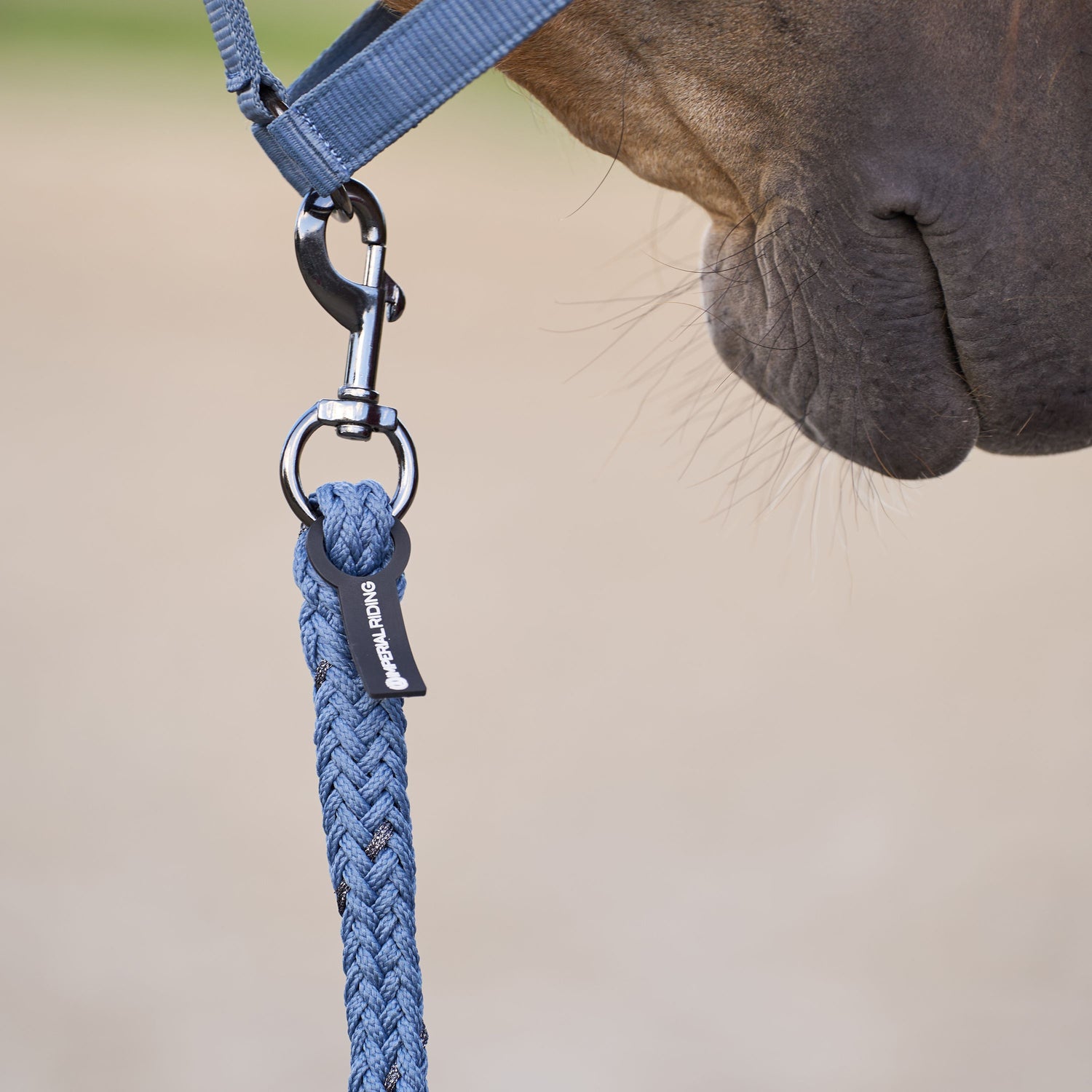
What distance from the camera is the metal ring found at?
647mm

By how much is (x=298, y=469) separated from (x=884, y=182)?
0.42 meters

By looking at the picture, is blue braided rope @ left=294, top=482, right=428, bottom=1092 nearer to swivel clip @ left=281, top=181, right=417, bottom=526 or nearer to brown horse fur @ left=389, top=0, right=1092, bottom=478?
swivel clip @ left=281, top=181, right=417, bottom=526

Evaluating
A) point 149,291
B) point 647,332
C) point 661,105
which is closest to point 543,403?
point 647,332

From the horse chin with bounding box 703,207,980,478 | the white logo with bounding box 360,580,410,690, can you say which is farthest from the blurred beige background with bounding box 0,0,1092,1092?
the white logo with bounding box 360,580,410,690

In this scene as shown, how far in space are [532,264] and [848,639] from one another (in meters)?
2.31

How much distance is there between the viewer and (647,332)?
13.2ft

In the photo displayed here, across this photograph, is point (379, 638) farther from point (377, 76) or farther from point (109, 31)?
point (109, 31)

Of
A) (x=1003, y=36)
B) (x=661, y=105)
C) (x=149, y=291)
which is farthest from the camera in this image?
(x=149, y=291)

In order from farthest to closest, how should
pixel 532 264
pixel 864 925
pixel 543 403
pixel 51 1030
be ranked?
pixel 532 264 < pixel 543 403 < pixel 864 925 < pixel 51 1030

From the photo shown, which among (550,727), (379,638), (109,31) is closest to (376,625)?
(379,638)

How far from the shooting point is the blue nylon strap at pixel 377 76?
0.66 meters

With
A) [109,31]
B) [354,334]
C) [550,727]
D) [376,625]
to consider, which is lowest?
[376,625]

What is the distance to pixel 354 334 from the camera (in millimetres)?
672

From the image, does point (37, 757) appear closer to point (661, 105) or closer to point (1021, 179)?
point (661, 105)
